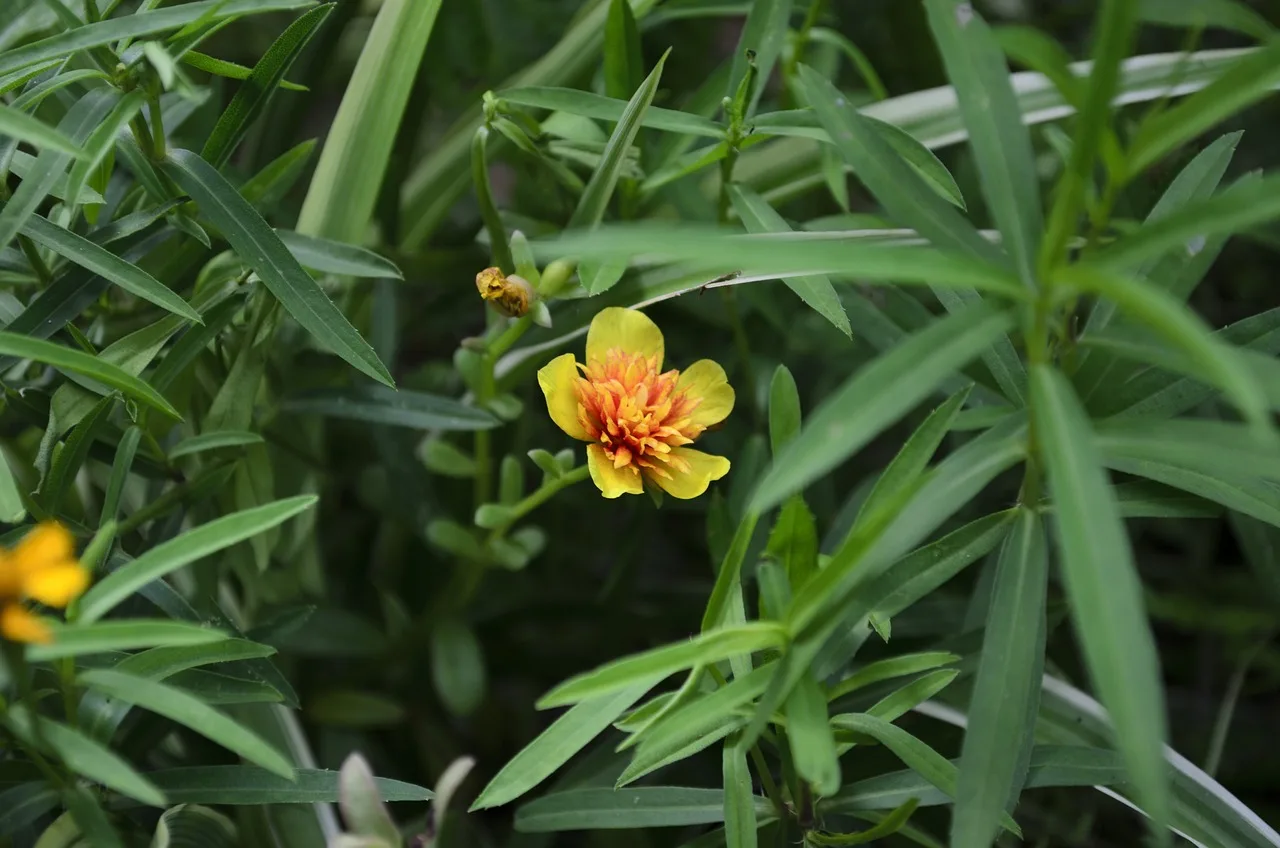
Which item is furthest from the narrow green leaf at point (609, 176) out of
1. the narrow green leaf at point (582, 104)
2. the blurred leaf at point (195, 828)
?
the blurred leaf at point (195, 828)

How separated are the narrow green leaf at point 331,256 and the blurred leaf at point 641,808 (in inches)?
11.4

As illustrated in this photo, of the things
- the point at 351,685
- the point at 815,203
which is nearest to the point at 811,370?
the point at 815,203

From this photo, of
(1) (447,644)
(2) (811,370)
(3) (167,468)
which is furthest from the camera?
(2) (811,370)

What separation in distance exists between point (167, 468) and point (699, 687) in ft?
1.03

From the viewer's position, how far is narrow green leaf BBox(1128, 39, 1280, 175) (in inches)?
13.9

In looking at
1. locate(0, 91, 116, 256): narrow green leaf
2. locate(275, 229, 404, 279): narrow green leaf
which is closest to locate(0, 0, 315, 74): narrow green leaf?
locate(0, 91, 116, 256): narrow green leaf

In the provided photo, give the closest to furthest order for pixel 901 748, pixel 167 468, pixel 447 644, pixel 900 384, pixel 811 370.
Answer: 1. pixel 900 384
2. pixel 901 748
3. pixel 167 468
4. pixel 447 644
5. pixel 811 370

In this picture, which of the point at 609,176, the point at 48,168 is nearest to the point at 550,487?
the point at 609,176

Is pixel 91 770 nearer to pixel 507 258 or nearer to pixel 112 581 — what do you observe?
pixel 112 581

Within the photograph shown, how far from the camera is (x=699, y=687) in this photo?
472 mm

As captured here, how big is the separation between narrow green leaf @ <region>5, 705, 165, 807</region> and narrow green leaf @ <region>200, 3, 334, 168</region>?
300 millimetres

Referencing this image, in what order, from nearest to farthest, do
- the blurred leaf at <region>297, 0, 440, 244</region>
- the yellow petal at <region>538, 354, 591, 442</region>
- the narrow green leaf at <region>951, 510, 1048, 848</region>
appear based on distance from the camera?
the narrow green leaf at <region>951, 510, 1048, 848</region>, the yellow petal at <region>538, 354, 591, 442</region>, the blurred leaf at <region>297, 0, 440, 244</region>

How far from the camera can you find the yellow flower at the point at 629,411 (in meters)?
0.49

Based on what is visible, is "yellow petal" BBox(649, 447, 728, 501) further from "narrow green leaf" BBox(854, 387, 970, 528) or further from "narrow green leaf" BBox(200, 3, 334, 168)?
"narrow green leaf" BBox(200, 3, 334, 168)
